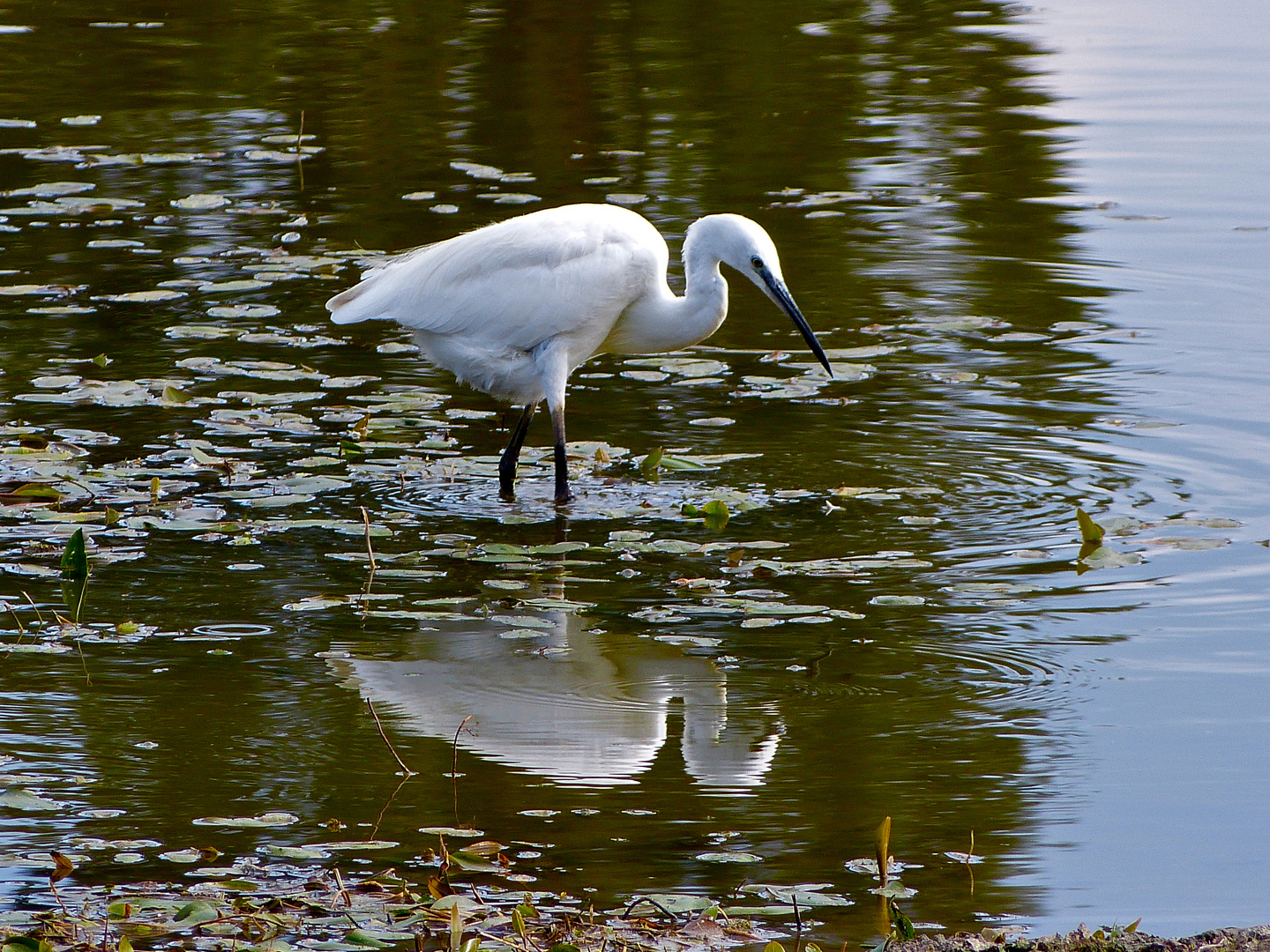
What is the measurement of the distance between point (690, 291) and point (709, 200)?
388 cm

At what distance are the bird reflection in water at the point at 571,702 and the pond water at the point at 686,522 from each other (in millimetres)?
18

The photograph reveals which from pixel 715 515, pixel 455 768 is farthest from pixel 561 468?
pixel 455 768

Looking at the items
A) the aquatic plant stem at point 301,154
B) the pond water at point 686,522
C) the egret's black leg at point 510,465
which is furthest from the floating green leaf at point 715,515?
the aquatic plant stem at point 301,154

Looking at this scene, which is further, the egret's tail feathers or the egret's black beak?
the egret's tail feathers

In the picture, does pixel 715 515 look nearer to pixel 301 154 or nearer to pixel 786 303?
pixel 786 303

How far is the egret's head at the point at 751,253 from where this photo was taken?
6168mm

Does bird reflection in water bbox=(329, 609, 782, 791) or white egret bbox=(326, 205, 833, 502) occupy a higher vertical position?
white egret bbox=(326, 205, 833, 502)

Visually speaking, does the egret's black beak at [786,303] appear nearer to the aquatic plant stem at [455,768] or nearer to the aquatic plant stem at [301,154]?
the aquatic plant stem at [455,768]

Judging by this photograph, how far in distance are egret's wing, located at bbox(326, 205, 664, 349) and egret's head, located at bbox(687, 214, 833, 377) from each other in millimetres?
254

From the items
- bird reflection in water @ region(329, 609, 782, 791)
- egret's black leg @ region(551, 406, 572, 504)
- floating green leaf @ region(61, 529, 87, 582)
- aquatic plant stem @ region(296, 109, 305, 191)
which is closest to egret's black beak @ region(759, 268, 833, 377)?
egret's black leg @ region(551, 406, 572, 504)

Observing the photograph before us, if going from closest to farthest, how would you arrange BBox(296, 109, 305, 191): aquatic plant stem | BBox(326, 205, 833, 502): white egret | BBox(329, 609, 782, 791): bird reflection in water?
BBox(329, 609, 782, 791): bird reflection in water
BBox(326, 205, 833, 502): white egret
BBox(296, 109, 305, 191): aquatic plant stem

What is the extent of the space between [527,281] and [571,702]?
225cm

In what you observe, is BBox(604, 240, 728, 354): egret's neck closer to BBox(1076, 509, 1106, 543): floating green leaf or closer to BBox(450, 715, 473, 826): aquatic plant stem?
BBox(1076, 509, 1106, 543): floating green leaf

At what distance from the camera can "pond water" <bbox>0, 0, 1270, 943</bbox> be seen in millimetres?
3939
